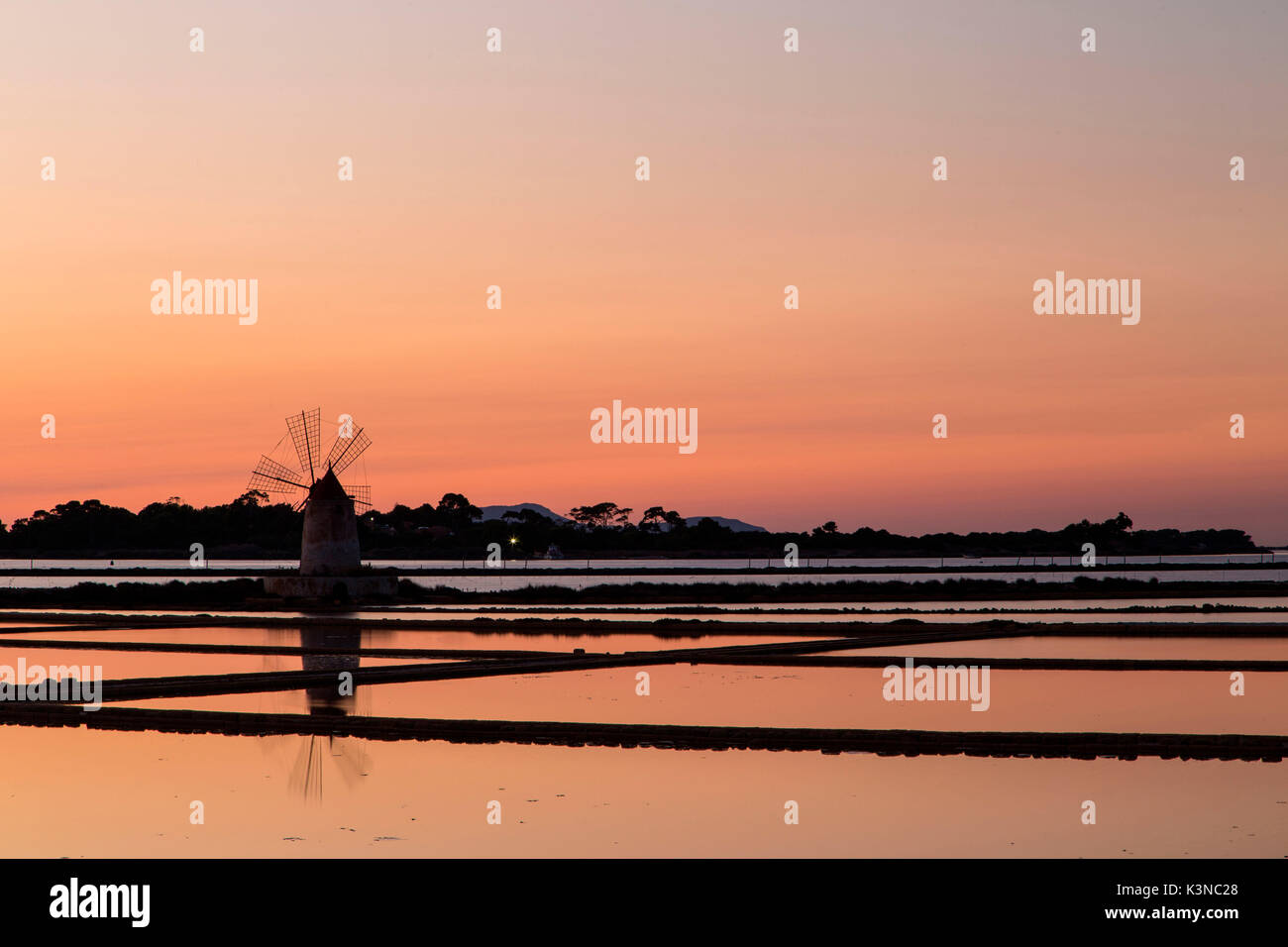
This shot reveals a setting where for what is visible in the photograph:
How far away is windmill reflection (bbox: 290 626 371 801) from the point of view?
10.6 meters

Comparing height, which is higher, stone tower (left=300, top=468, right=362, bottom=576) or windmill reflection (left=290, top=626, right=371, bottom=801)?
stone tower (left=300, top=468, right=362, bottom=576)

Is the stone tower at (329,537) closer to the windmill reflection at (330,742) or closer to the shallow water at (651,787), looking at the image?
the windmill reflection at (330,742)

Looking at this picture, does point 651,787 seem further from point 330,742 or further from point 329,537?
point 329,537

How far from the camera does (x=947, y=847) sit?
8102mm

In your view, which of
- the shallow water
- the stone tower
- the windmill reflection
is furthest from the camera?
the stone tower

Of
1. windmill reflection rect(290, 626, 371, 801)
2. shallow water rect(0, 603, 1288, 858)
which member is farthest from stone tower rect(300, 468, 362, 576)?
shallow water rect(0, 603, 1288, 858)

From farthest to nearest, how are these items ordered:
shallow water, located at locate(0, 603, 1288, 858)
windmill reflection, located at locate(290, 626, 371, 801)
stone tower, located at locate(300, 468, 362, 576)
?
stone tower, located at locate(300, 468, 362, 576), windmill reflection, located at locate(290, 626, 371, 801), shallow water, located at locate(0, 603, 1288, 858)

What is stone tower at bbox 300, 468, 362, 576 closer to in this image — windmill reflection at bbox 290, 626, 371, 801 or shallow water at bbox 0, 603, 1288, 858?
windmill reflection at bbox 290, 626, 371, 801

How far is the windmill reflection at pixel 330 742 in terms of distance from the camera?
10633mm

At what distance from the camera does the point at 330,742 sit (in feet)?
41.3

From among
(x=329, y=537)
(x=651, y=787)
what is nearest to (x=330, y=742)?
(x=651, y=787)

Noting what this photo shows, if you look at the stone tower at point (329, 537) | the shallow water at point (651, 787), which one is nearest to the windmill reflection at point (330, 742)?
the shallow water at point (651, 787)
